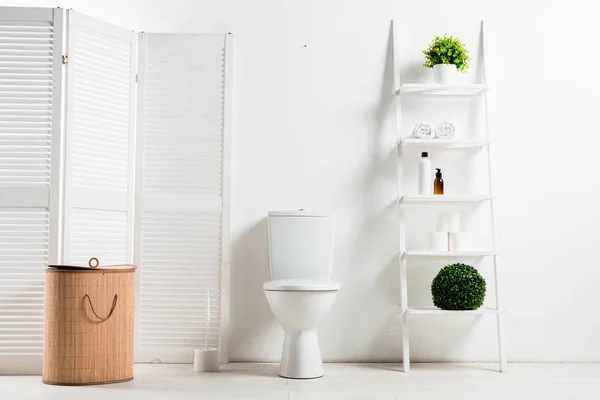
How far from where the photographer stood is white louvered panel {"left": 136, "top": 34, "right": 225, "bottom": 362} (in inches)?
136

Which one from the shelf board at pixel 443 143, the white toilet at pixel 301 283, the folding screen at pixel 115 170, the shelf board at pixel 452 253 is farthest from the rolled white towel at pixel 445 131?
the folding screen at pixel 115 170

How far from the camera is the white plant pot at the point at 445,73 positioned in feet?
11.3

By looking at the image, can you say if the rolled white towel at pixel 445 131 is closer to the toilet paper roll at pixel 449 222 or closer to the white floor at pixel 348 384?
the toilet paper roll at pixel 449 222

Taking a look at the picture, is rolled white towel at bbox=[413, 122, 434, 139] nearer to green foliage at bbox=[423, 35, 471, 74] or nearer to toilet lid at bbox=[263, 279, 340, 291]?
green foliage at bbox=[423, 35, 471, 74]

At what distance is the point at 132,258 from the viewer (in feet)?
11.4

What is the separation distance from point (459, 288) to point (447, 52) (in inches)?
47.9

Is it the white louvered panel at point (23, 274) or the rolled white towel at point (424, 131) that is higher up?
the rolled white towel at point (424, 131)

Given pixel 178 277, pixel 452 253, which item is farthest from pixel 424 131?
pixel 178 277

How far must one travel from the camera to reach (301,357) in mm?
3080

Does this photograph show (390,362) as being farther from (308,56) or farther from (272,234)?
(308,56)

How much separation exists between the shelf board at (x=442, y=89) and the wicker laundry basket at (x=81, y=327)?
173 cm

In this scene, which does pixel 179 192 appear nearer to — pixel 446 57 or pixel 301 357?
pixel 301 357

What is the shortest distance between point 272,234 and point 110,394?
1.13 meters

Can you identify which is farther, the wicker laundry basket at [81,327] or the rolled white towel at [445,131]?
the rolled white towel at [445,131]
